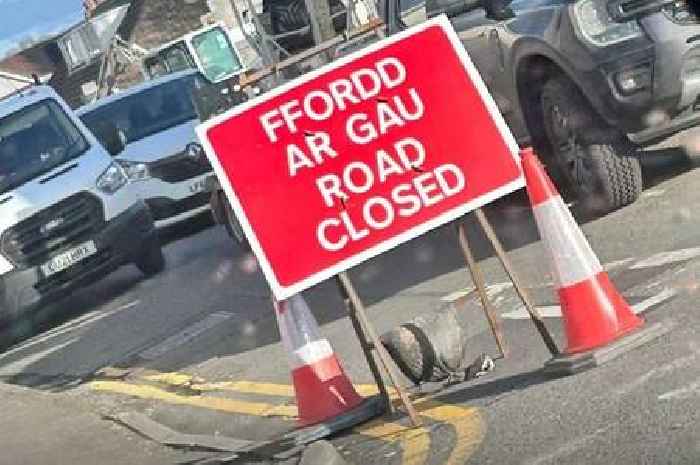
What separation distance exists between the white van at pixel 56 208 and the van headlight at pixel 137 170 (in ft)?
4.31

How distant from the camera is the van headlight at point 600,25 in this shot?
25.8ft

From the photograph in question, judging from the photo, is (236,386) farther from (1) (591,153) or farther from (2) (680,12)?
(2) (680,12)

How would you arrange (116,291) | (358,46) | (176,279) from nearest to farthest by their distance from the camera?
1. (358,46)
2. (176,279)
3. (116,291)

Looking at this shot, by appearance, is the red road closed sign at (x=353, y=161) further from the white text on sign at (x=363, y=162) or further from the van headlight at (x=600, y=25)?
the van headlight at (x=600, y=25)

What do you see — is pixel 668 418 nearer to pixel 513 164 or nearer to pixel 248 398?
pixel 513 164

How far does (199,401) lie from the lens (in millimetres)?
8211

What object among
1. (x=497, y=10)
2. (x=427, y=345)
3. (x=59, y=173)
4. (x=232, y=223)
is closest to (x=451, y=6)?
(x=497, y=10)

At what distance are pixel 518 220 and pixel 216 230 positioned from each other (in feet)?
25.0

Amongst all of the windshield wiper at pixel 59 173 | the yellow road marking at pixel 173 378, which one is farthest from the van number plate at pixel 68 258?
the yellow road marking at pixel 173 378

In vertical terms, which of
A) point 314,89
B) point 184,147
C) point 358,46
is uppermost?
point 314,89

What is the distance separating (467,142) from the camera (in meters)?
6.01

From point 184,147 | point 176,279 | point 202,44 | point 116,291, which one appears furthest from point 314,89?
point 202,44

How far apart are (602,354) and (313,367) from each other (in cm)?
140

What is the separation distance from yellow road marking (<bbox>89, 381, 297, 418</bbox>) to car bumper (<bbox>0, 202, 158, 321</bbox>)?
3.22 metres
